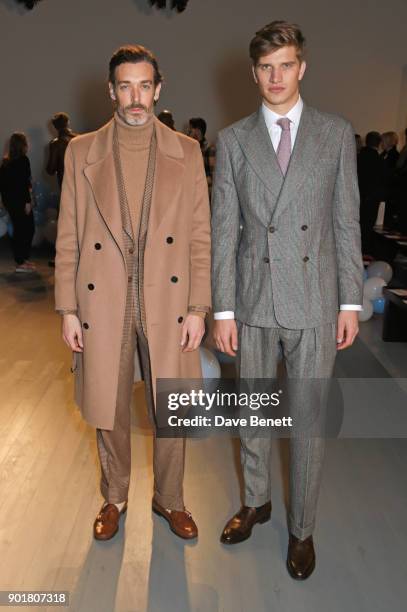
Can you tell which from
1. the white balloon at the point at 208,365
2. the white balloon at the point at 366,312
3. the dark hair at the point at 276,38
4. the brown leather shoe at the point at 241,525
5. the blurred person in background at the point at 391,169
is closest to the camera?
the dark hair at the point at 276,38

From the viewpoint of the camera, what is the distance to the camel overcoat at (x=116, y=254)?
2.10 metres

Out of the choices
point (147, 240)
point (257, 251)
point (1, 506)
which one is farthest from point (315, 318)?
point (1, 506)

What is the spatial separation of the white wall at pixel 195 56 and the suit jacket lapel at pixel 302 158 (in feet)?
23.3

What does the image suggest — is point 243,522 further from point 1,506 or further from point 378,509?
point 1,506

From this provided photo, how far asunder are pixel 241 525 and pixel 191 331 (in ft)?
2.50

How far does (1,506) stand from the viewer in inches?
104

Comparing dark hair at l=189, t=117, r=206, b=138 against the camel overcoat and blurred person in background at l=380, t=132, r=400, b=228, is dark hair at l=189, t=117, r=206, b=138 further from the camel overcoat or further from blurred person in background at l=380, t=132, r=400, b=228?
the camel overcoat

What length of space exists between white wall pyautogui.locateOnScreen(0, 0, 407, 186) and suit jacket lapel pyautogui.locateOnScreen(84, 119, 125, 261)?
23.2 feet

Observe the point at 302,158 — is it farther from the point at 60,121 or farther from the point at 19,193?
the point at 19,193

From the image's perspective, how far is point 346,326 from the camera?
83.6 inches

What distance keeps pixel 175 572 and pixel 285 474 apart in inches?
32.4

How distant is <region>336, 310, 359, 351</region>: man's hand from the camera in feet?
6.93

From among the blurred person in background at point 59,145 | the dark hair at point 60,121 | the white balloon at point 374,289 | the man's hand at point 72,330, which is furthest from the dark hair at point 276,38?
the dark hair at point 60,121

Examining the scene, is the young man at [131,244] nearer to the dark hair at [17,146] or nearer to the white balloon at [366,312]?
the white balloon at [366,312]
